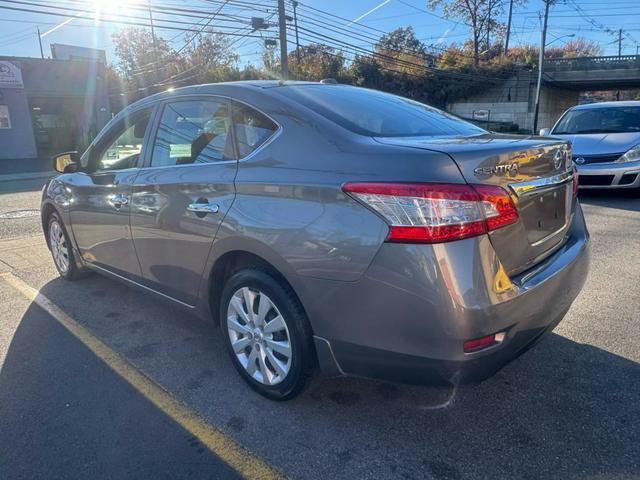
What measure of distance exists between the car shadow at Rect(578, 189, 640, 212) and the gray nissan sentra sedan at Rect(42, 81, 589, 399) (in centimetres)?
589

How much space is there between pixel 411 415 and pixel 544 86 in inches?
1933

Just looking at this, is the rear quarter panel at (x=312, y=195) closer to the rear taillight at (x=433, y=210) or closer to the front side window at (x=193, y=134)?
the rear taillight at (x=433, y=210)

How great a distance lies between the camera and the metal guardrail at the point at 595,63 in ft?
149

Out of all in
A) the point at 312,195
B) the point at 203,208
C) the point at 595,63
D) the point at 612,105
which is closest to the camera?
the point at 312,195

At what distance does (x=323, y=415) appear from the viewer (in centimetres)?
267

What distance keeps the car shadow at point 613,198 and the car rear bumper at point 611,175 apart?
0.29 metres

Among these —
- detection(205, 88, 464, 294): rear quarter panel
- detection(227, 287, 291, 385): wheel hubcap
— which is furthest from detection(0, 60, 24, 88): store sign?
detection(227, 287, 291, 385): wheel hubcap

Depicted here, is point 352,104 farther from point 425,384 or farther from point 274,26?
point 274,26

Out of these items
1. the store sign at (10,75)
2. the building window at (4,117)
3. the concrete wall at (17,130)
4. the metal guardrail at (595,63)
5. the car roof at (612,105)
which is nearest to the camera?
the car roof at (612,105)

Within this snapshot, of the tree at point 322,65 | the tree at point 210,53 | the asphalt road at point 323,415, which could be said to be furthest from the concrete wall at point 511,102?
the asphalt road at point 323,415

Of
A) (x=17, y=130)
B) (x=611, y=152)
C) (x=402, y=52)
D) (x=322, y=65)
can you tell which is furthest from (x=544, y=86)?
(x=611, y=152)

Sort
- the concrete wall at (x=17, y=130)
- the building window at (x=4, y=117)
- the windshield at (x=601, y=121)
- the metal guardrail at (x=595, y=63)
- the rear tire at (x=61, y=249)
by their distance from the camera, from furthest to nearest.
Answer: the metal guardrail at (x=595, y=63), the concrete wall at (x=17, y=130), the building window at (x=4, y=117), the windshield at (x=601, y=121), the rear tire at (x=61, y=249)

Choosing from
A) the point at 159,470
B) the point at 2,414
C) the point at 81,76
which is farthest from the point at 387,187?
the point at 81,76

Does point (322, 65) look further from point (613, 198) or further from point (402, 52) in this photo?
point (613, 198)
